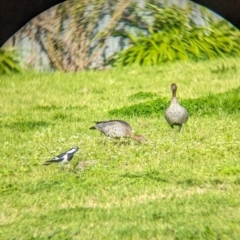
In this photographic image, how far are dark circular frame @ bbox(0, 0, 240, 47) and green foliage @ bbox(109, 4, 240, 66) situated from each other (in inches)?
10.3

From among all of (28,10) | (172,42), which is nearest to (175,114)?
(172,42)

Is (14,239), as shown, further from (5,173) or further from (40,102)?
(40,102)

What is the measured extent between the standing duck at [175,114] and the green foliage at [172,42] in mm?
406

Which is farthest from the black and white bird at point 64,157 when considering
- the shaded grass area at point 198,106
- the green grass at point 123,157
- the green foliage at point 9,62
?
the green foliage at point 9,62

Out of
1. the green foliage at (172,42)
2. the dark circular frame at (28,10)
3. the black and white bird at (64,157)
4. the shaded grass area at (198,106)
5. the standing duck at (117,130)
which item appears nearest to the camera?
the black and white bird at (64,157)

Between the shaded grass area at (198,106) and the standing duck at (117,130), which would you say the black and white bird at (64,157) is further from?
the shaded grass area at (198,106)

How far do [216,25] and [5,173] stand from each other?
195 cm

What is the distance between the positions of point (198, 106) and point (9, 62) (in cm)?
145

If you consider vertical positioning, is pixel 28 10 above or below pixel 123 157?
above

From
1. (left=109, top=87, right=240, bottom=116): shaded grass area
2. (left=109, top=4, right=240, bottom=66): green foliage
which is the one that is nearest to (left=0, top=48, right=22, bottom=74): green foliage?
(left=109, top=4, right=240, bottom=66): green foliage

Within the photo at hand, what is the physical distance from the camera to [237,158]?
19.7 feet

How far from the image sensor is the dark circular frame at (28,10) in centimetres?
682

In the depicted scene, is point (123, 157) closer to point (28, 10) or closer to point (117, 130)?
point (117, 130)

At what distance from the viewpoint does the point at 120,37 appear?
257 inches
